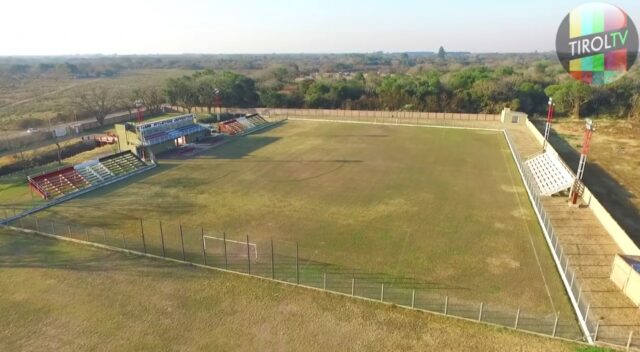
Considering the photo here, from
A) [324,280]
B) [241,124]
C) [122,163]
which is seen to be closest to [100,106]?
[241,124]

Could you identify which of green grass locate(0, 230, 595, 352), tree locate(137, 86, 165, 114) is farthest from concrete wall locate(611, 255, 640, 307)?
tree locate(137, 86, 165, 114)

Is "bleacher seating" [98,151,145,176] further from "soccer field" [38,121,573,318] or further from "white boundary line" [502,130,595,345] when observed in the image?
"white boundary line" [502,130,595,345]

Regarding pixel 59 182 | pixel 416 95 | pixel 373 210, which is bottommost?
pixel 373 210

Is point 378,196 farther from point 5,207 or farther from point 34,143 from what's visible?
point 34,143

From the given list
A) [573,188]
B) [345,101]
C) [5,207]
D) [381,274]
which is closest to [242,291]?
[381,274]

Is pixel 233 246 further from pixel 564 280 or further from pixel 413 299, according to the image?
pixel 564 280
